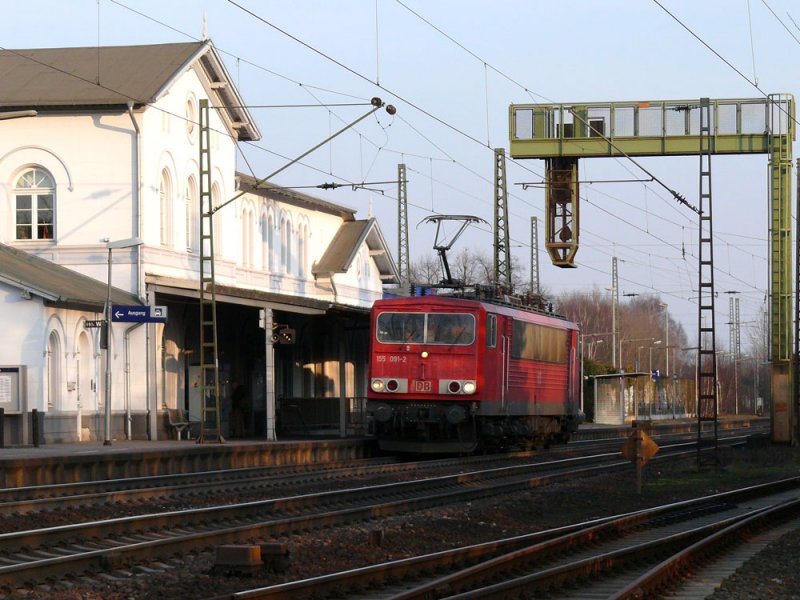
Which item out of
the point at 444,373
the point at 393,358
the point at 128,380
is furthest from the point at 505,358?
the point at 128,380

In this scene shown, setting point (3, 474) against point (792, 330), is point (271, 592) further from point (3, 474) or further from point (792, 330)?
point (792, 330)

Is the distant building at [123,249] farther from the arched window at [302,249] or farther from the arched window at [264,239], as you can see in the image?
the arched window at [302,249]

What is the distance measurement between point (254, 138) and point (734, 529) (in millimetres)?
30039

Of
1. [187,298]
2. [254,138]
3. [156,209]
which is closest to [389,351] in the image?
[187,298]

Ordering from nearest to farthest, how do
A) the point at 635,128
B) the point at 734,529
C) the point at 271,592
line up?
the point at 271,592 < the point at 734,529 < the point at 635,128

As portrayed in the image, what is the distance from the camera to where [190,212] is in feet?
128

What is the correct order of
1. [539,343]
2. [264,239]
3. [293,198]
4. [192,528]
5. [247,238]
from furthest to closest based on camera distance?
1. [293,198]
2. [264,239]
3. [247,238]
4. [539,343]
5. [192,528]

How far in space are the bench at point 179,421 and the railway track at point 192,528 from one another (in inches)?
544

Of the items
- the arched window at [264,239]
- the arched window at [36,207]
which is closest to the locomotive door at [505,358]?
the arched window at [36,207]

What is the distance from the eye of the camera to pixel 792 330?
35.3 m

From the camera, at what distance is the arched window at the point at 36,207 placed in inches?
1431

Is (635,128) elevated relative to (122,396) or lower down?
elevated

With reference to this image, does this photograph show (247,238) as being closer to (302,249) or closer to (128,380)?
(302,249)

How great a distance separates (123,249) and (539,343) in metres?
11.0
